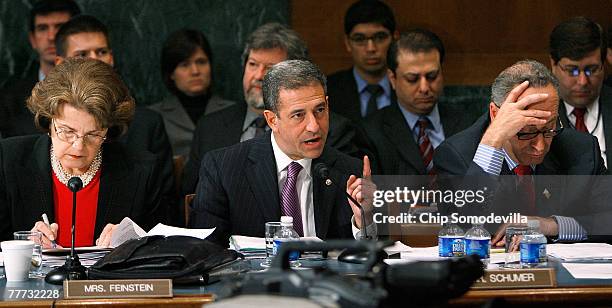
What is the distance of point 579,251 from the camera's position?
3836mm

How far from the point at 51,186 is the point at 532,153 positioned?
1.94 meters

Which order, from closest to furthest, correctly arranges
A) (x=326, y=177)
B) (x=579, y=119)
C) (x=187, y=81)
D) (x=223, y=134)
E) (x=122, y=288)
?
(x=122, y=288), (x=326, y=177), (x=579, y=119), (x=223, y=134), (x=187, y=81)

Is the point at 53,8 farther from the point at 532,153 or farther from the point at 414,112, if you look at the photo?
the point at 532,153

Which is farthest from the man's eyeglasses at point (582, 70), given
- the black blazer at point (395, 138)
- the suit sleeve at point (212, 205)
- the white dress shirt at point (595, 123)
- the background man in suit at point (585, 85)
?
the suit sleeve at point (212, 205)

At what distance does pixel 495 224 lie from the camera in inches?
175

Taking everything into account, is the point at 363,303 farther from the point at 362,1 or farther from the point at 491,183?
the point at 362,1

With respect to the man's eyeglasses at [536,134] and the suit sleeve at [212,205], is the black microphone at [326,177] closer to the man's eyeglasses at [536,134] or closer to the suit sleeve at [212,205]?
the suit sleeve at [212,205]

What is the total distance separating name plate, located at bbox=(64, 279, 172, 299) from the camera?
10.5ft

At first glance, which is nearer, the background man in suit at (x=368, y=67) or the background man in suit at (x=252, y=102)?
the background man in suit at (x=252, y=102)

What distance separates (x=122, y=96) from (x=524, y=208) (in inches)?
67.0

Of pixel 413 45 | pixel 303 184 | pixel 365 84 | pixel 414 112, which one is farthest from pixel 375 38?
pixel 303 184

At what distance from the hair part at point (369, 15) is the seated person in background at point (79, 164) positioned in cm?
173

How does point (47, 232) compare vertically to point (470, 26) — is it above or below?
below

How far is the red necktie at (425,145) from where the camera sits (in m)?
5.19
